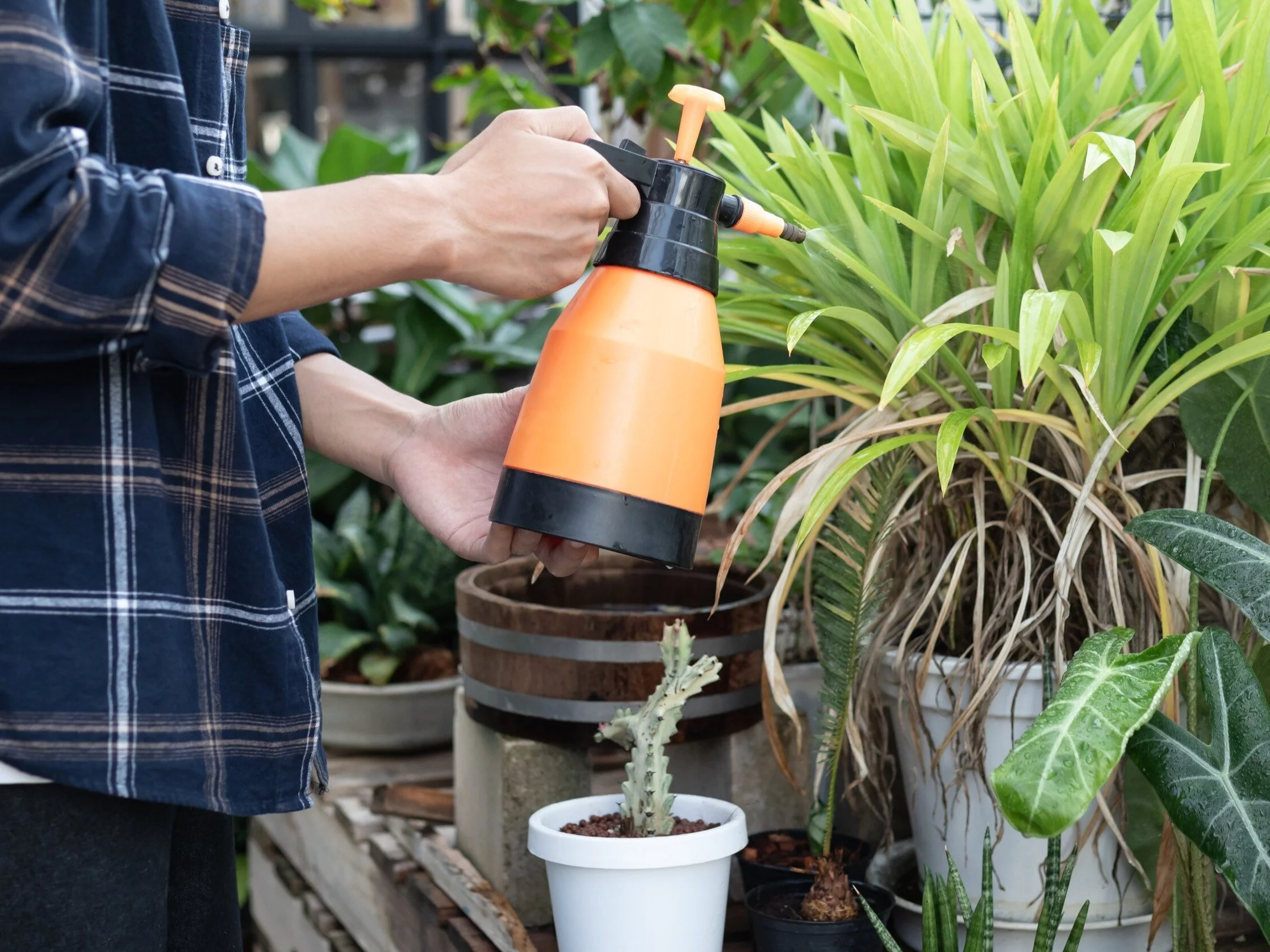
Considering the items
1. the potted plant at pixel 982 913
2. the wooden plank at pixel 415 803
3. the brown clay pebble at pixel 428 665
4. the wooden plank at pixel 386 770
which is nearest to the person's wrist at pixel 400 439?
the potted plant at pixel 982 913

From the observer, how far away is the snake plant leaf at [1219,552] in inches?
33.9

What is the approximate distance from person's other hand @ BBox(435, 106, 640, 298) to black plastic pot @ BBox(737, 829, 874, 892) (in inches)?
26.8

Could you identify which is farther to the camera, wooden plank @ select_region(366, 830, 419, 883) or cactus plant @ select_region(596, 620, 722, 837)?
wooden plank @ select_region(366, 830, 419, 883)

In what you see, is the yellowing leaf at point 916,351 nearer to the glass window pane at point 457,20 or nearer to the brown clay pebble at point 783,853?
the brown clay pebble at point 783,853

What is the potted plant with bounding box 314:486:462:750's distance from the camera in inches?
80.3

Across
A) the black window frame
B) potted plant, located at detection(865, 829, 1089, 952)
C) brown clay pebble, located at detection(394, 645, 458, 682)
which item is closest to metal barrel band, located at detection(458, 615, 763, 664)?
potted plant, located at detection(865, 829, 1089, 952)

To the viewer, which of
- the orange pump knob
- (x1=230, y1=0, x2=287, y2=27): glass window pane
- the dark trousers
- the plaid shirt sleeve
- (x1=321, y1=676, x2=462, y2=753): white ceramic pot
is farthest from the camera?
(x1=230, y1=0, x2=287, y2=27): glass window pane

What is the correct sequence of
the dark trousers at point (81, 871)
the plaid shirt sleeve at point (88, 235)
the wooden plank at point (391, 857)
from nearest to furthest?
the plaid shirt sleeve at point (88, 235) → the dark trousers at point (81, 871) → the wooden plank at point (391, 857)

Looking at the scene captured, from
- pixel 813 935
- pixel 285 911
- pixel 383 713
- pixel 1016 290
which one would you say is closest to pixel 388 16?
pixel 383 713

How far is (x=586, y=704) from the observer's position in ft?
4.22

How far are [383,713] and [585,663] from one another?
86cm

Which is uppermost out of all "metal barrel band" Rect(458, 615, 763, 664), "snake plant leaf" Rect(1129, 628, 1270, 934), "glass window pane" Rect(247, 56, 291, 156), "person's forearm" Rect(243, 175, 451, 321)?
"glass window pane" Rect(247, 56, 291, 156)

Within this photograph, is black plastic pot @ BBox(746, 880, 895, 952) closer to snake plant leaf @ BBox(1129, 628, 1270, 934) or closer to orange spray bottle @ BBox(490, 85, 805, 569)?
snake plant leaf @ BBox(1129, 628, 1270, 934)

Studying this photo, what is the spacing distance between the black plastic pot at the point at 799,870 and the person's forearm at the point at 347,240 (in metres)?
0.73
